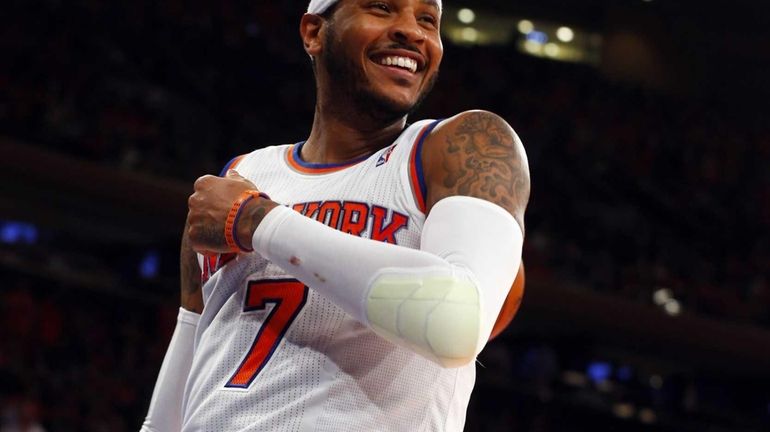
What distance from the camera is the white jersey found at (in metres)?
2.06

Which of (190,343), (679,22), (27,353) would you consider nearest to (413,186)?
(190,343)

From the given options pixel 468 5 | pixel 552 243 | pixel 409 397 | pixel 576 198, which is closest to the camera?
pixel 409 397

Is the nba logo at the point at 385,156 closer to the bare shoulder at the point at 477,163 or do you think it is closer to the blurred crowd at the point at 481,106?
the bare shoulder at the point at 477,163

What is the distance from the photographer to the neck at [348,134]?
8.07 ft

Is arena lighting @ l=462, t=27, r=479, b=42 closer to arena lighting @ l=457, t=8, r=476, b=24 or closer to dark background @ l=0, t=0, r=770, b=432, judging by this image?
Answer: arena lighting @ l=457, t=8, r=476, b=24

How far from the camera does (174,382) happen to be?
251 cm

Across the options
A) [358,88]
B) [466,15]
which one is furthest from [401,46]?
[466,15]

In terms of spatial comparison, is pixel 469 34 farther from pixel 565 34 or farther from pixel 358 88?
pixel 358 88

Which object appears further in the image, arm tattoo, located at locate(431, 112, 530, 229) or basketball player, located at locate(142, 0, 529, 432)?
arm tattoo, located at locate(431, 112, 530, 229)

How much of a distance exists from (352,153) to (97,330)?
9409mm

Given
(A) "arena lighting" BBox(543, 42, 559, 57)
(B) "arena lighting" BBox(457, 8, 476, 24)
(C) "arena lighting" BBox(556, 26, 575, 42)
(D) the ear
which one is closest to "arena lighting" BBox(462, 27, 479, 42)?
(B) "arena lighting" BBox(457, 8, 476, 24)

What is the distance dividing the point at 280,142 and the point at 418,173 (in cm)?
1056

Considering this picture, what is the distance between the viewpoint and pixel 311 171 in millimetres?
2453

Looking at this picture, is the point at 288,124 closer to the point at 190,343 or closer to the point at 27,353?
the point at 27,353
